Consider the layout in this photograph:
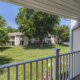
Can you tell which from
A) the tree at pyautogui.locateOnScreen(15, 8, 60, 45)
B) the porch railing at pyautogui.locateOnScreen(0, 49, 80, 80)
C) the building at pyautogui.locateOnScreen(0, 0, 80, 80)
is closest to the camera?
the porch railing at pyautogui.locateOnScreen(0, 49, 80, 80)

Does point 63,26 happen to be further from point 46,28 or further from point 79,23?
point 79,23

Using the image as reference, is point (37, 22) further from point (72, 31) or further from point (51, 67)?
point (51, 67)

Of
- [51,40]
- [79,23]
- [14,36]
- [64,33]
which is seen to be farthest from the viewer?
[51,40]

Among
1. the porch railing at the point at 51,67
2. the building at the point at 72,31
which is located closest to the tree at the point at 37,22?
the building at the point at 72,31

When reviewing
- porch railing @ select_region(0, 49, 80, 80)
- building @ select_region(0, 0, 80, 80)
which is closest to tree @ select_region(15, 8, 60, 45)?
building @ select_region(0, 0, 80, 80)

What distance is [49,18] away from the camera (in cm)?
1670

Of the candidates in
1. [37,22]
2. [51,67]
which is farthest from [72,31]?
[37,22]

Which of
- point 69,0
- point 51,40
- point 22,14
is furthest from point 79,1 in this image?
point 51,40

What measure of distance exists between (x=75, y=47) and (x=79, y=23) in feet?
3.03

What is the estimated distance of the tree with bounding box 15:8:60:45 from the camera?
16.3 m

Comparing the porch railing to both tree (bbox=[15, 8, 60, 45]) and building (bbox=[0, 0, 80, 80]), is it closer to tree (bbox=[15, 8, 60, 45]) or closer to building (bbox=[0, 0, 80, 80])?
building (bbox=[0, 0, 80, 80])

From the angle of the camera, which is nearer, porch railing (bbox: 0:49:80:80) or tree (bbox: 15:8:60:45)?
porch railing (bbox: 0:49:80:80)

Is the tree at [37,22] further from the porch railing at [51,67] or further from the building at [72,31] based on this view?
the porch railing at [51,67]

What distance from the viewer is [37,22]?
16609mm
